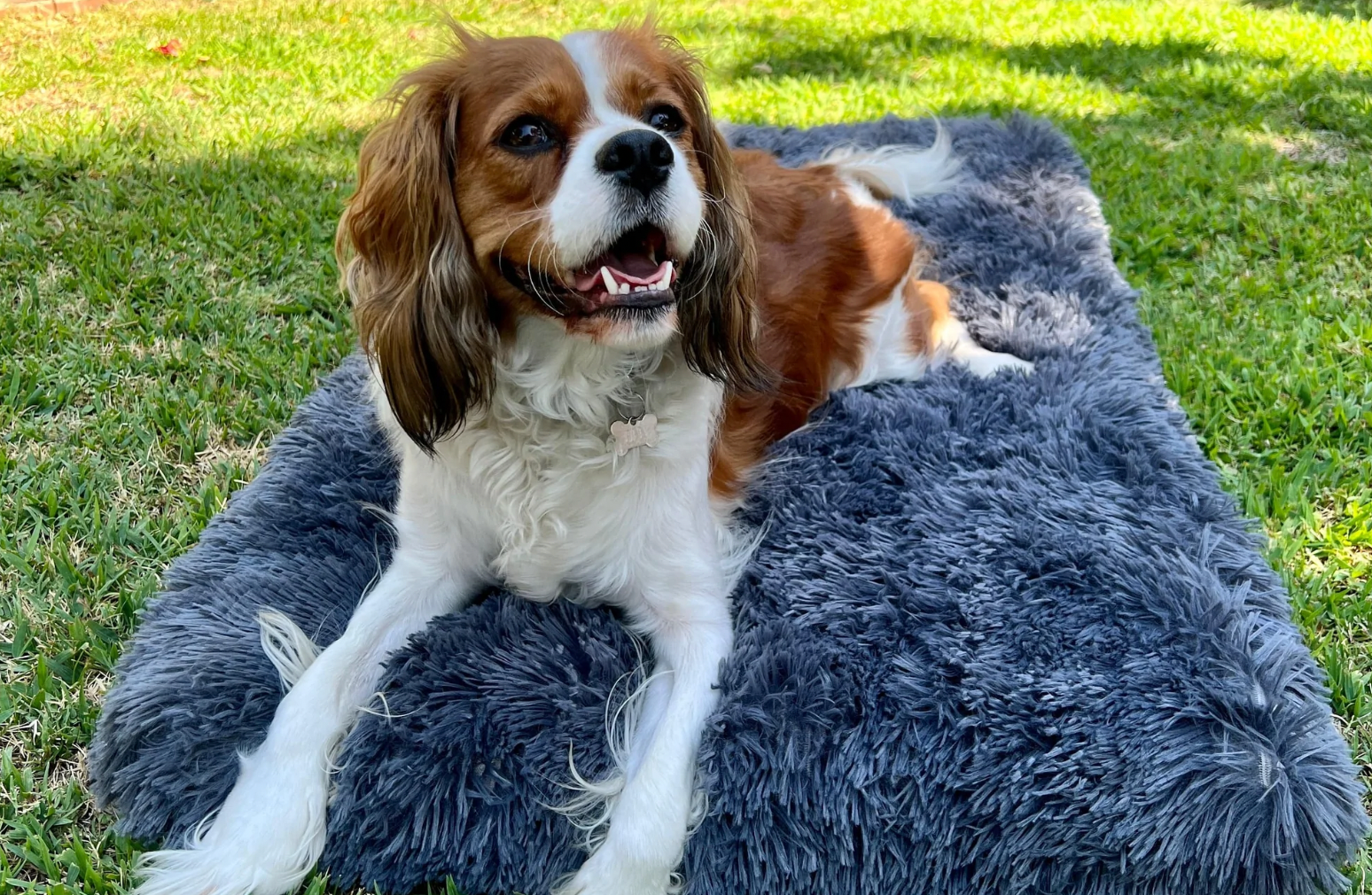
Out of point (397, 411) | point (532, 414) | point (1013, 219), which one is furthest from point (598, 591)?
point (1013, 219)

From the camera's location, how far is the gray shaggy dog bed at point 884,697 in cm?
195

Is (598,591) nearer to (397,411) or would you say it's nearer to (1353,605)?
(397,411)

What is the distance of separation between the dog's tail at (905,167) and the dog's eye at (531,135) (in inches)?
91.9

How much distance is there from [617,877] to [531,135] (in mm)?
1451

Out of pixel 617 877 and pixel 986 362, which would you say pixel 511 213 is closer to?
pixel 617 877

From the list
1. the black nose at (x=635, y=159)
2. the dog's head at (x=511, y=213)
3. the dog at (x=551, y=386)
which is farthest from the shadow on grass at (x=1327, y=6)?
the black nose at (x=635, y=159)

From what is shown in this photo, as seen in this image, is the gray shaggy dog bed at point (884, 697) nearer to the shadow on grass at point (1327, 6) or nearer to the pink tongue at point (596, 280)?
the pink tongue at point (596, 280)

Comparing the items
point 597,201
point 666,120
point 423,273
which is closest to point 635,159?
point 597,201

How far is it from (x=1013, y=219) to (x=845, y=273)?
3.96ft

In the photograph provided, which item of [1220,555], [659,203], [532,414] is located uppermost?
[659,203]

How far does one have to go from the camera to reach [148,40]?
22.2 ft

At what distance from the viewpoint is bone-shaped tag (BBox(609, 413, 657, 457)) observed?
2.33 metres

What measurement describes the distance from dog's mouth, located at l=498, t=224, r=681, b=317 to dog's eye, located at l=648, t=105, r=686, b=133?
0.30m

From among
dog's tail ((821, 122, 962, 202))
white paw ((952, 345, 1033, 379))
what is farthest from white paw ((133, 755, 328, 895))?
dog's tail ((821, 122, 962, 202))
